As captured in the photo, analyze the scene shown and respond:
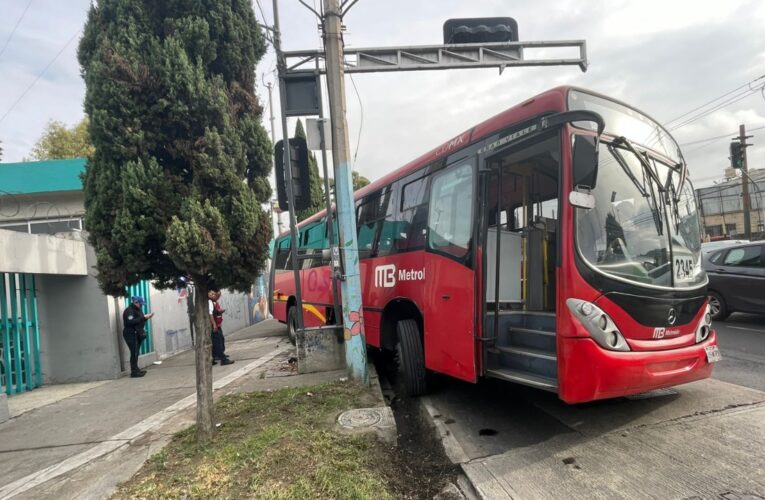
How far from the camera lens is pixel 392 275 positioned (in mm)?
6055

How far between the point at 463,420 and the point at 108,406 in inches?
200

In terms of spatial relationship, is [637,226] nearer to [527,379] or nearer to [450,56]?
[527,379]

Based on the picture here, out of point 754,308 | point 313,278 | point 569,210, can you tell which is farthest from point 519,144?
point 754,308

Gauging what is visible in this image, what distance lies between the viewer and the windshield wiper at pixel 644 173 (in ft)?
12.2

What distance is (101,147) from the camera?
3738 millimetres

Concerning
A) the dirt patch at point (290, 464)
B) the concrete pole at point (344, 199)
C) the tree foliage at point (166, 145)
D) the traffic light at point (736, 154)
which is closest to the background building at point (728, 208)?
the traffic light at point (736, 154)

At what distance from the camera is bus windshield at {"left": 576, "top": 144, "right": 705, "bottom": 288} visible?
3.50 m

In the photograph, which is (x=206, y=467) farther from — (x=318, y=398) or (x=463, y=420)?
(x=463, y=420)

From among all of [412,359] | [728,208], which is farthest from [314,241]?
[728,208]

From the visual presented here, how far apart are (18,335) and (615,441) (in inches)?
351

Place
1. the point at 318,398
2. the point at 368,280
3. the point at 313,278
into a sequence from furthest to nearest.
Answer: the point at 313,278 < the point at 368,280 < the point at 318,398

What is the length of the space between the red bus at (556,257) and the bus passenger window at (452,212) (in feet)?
0.07

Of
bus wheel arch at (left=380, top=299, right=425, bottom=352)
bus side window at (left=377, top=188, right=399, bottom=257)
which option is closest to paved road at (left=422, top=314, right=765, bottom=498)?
bus wheel arch at (left=380, top=299, right=425, bottom=352)

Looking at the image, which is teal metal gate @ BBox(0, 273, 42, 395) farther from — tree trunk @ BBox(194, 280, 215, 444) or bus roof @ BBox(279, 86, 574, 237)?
bus roof @ BBox(279, 86, 574, 237)
